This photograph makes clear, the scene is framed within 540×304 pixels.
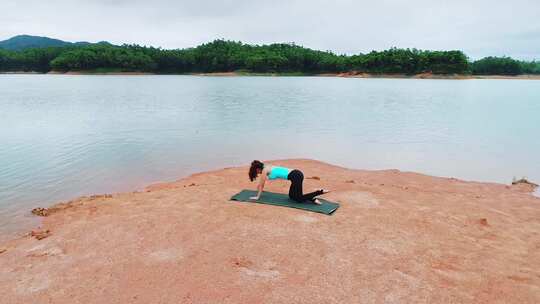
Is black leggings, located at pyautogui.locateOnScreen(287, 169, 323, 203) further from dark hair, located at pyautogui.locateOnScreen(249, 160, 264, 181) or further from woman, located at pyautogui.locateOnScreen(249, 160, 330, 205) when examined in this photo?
dark hair, located at pyautogui.locateOnScreen(249, 160, 264, 181)

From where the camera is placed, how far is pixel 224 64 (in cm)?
10694

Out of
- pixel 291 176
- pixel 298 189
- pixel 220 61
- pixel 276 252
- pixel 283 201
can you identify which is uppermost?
pixel 220 61

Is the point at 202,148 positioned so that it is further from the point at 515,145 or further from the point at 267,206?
the point at 515,145

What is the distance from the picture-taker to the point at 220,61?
349ft

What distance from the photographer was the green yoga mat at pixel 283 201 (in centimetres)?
803

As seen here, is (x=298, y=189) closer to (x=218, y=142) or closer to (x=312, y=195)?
(x=312, y=195)

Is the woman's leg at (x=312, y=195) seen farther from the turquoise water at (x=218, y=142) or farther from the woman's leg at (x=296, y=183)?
the turquoise water at (x=218, y=142)

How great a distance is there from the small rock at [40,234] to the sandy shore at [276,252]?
7 centimetres

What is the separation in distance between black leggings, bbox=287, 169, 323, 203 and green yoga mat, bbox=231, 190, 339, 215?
117 millimetres

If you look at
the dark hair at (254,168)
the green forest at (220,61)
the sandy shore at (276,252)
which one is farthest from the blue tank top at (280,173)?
the green forest at (220,61)

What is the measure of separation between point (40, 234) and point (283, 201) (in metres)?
4.98

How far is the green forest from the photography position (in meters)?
94.6

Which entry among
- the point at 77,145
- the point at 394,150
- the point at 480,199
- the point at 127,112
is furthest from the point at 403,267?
the point at 127,112

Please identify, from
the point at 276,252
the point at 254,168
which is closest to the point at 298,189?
the point at 254,168
